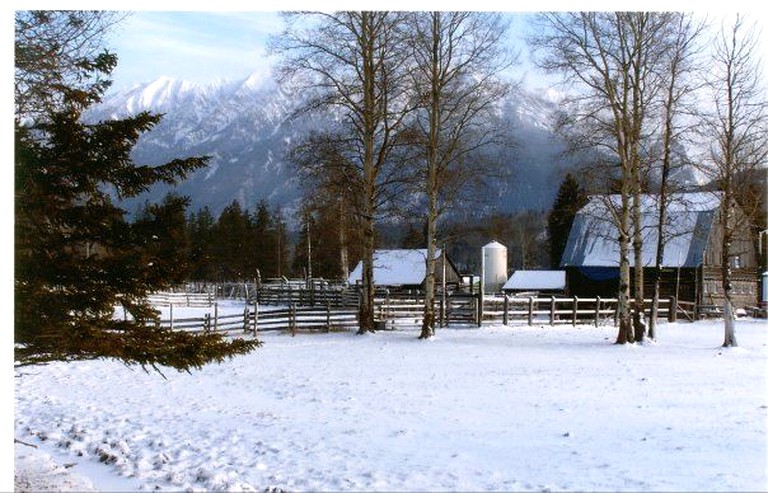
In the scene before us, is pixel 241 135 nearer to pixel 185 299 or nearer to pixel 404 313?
A: pixel 404 313

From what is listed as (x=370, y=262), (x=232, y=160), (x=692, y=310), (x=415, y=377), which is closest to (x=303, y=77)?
(x=370, y=262)

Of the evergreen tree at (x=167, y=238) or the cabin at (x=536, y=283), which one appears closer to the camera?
the evergreen tree at (x=167, y=238)

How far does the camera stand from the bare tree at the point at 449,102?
1552 cm

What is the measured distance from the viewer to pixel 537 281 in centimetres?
4166

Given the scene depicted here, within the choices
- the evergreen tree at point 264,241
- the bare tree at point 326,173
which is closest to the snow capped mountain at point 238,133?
the bare tree at point 326,173

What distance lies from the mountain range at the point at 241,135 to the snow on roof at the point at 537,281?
65.9ft

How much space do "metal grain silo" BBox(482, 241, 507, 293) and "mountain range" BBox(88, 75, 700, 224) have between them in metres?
27.9

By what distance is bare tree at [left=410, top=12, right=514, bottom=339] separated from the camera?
50.9 ft

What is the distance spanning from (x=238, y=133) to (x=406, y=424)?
5138mm

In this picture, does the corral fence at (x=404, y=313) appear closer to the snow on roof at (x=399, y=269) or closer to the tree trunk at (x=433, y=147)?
the snow on roof at (x=399, y=269)

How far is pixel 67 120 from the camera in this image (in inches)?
209

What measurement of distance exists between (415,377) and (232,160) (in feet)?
14.9

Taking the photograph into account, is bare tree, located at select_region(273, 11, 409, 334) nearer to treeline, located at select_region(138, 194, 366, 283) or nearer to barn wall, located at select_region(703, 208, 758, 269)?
treeline, located at select_region(138, 194, 366, 283)

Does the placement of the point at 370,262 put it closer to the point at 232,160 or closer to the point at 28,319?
the point at 232,160
